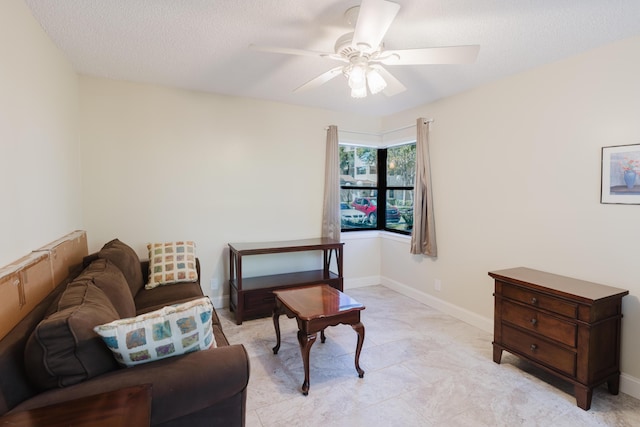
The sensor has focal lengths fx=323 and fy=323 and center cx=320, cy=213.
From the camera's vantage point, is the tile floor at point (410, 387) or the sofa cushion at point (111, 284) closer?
the sofa cushion at point (111, 284)

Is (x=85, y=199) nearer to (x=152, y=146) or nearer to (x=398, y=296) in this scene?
(x=152, y=146)

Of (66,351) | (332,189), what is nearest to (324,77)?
(332,189)

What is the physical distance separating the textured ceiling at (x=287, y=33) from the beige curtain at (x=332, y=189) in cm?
123

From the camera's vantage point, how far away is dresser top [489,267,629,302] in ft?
6.87

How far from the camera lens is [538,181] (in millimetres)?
2748

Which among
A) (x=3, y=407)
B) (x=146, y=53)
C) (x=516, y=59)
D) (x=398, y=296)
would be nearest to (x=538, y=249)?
(x=516, y=59)

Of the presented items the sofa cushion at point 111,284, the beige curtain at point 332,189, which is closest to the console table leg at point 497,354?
the beige curtain at point 332,189

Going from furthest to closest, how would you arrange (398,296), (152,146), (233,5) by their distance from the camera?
(398,296), (152,146), (233,5)

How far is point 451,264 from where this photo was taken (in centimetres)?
359

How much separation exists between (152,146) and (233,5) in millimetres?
1982

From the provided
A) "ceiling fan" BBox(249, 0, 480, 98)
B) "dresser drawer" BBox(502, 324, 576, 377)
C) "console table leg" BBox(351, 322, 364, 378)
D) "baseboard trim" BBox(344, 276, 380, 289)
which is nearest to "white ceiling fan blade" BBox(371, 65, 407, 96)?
"ceiling fan" BBox(249, 0, 480, 98)

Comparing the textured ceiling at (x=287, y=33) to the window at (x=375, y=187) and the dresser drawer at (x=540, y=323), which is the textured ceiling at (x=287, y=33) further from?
the dresser drawer at (x=540, y=323)

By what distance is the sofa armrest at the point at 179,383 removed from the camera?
1158 millimetres

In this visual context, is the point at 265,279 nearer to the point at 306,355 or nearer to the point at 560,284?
the point at 306,355
